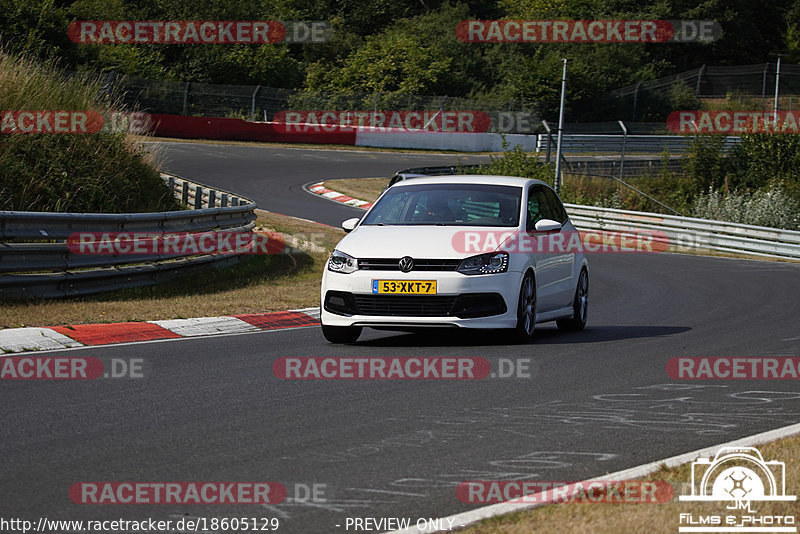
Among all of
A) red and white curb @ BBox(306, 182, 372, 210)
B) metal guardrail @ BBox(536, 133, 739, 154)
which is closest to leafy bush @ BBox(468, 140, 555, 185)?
red and white curb @ BBox(306, 182, 372, 210)

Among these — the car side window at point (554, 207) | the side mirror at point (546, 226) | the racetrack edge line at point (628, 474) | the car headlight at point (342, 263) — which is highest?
the car side window at point (554, 207)

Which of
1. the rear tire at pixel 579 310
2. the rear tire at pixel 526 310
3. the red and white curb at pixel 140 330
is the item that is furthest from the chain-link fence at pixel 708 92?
the rear tire at pixel 526 310

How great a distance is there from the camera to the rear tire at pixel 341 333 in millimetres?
10680

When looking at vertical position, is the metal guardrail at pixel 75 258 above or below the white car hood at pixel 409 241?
below

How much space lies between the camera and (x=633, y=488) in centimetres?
527

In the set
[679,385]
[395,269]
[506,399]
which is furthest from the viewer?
[395,269]

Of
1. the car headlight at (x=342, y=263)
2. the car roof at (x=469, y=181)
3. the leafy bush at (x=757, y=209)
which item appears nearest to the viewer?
the car headlight at (x=342, y=263)

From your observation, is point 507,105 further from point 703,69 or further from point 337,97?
point 703,69

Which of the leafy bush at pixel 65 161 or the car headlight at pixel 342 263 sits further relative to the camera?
the leafy bush at pixel 65 161

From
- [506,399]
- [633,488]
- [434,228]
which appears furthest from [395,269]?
[633,488]

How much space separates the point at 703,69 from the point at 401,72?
19.6 meters

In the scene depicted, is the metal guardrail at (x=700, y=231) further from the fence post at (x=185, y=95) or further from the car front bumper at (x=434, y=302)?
the fence post at (x=185, y=95)

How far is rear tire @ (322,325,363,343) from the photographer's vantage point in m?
10.7

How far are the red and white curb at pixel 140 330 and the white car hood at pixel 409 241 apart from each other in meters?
1.94
